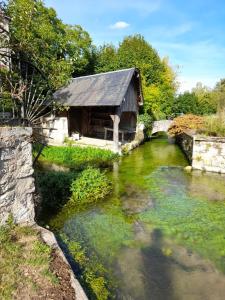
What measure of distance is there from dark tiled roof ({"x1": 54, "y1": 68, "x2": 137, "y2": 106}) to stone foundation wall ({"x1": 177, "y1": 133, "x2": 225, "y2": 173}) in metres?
4.74

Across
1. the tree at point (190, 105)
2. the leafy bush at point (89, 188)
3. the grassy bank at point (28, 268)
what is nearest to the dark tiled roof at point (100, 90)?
the leafy bush at point (89, 188)

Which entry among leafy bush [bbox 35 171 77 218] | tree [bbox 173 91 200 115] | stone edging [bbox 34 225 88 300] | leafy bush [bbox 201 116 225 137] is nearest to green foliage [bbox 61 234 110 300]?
stone edging [bbox 34 225 88 300]

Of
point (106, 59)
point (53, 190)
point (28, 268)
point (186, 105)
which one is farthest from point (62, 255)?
point (186, 105)

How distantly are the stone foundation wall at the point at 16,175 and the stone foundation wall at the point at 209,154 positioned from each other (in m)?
8.38

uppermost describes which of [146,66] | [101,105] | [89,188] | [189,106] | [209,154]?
[146,66]

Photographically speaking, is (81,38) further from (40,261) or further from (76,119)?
(40,261)

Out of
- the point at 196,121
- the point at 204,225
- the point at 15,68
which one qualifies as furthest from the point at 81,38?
the point at 204,225

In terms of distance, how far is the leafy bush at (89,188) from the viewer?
7.43 meters

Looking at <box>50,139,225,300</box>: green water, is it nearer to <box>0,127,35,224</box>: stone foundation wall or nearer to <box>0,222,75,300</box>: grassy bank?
<box>0,222,75,300</box>: grassy bank

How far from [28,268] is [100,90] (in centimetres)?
1338

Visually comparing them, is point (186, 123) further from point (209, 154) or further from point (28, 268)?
point (28, 268)

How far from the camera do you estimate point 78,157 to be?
12.2m

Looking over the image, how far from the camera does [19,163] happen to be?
4.31m

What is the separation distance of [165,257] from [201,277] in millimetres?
774
